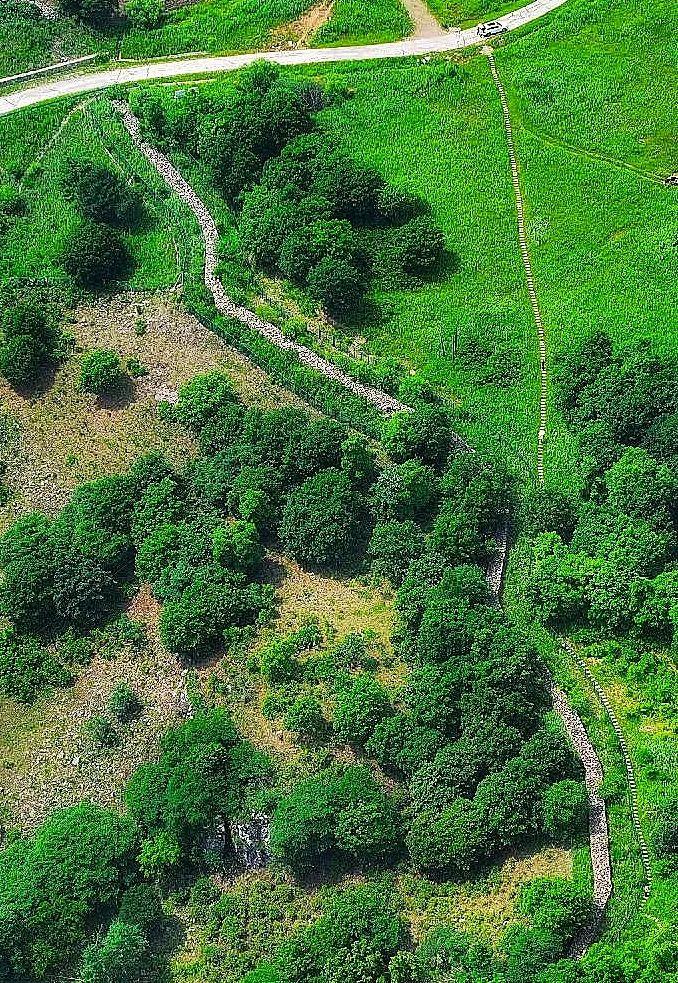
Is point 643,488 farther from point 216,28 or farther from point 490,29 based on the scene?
point 216,28

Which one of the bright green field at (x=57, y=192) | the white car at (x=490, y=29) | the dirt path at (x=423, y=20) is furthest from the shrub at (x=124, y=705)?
the white car at (x=490, y=29)

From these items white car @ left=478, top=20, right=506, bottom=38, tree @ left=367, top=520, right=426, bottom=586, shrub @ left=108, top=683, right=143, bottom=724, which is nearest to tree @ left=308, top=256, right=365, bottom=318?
tree @ left=367, top=520, right=426, bottom=586

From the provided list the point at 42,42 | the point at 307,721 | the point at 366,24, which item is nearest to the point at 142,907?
the point at 307,721

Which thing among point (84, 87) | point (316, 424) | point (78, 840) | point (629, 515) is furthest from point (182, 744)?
point (84, 87)

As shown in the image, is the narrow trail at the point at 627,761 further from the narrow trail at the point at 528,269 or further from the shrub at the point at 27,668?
the shrub at the point at 27,668

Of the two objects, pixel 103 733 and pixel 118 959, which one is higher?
pixel 103 733

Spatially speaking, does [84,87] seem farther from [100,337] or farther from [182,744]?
[182,744]

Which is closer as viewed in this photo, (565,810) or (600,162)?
(565,810)

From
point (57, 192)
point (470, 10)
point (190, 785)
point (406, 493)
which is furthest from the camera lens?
point (470, 10)
